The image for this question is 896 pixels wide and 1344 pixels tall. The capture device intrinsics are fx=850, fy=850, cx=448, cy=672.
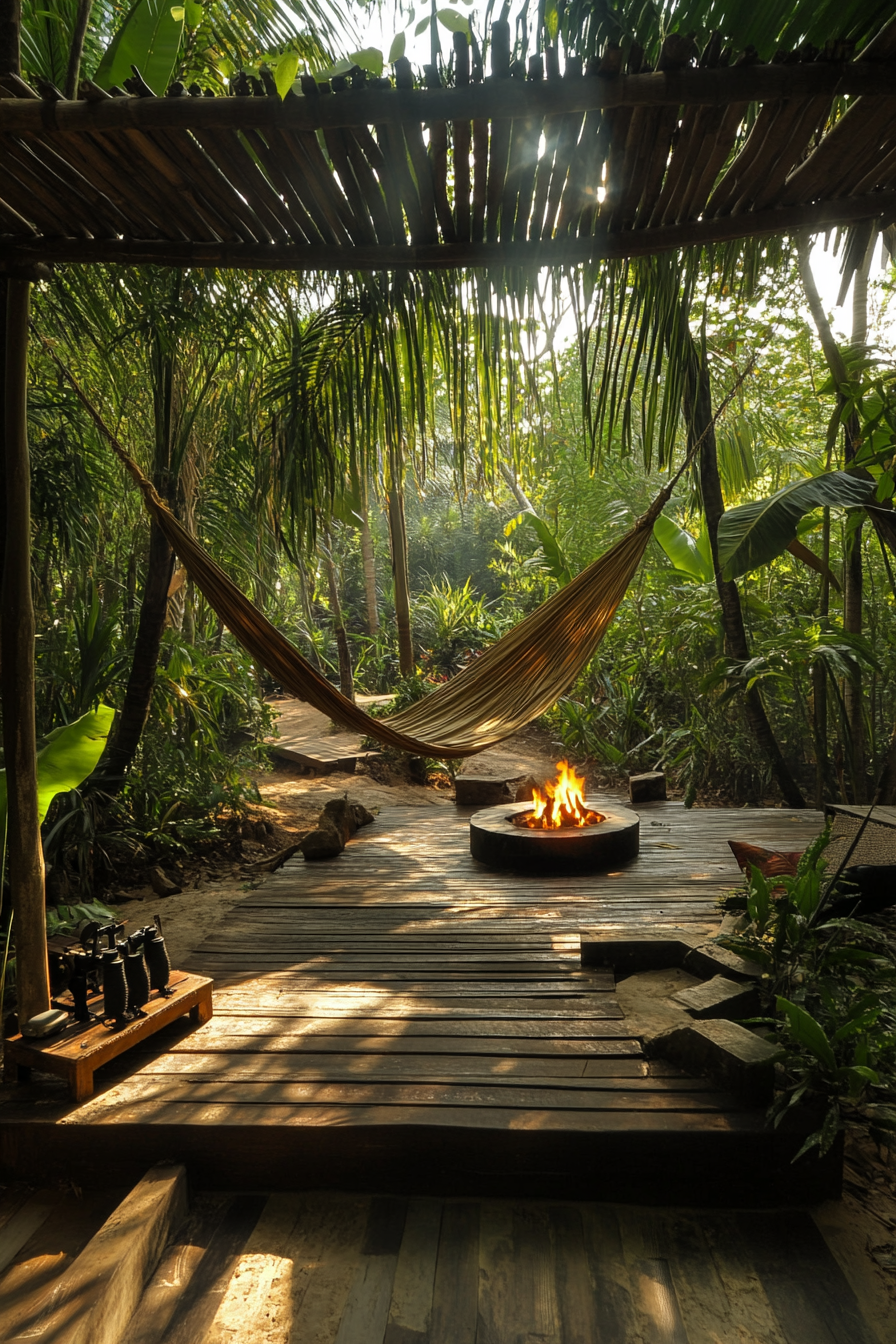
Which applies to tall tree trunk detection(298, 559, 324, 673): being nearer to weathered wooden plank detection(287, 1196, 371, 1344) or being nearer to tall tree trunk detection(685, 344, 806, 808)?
tall tree trunk detection(685, 344, 806, 808)

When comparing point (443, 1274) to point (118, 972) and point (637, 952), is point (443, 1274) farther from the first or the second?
point (637, 952)

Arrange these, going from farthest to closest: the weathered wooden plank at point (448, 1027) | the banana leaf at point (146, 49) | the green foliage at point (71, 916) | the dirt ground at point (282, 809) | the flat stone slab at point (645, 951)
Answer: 1. the dirt ground at point (282, 809)
2. the green foliage at point (71, 916)
3. the flat stone slab at point (645, 951)
4. the weathered wooden plank at point (448, 1027)
5. the banana leaf at point (146, 49)

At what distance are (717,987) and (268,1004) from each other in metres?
0.98

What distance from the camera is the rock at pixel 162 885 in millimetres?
3160

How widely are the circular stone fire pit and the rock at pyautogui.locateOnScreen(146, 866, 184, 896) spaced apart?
1.16 m

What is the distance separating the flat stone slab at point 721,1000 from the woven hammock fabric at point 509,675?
1.05 meters

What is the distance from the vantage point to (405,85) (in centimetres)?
108

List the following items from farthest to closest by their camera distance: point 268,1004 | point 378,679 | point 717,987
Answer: point 378,679
point 268,1004
point 717,987

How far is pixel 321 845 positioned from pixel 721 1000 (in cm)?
182

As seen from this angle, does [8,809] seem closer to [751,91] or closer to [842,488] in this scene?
[751,91]

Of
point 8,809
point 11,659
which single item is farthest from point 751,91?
point 8,809

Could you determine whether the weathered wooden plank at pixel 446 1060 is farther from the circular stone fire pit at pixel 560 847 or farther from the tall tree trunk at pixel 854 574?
the tall tree trunk at pixel 854 574

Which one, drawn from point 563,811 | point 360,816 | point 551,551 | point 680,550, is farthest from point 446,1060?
point 551,551

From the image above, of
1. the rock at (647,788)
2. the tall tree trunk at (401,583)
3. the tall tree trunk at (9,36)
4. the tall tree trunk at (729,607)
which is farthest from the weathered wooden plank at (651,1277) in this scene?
the tall tree trunk at (401,583)
